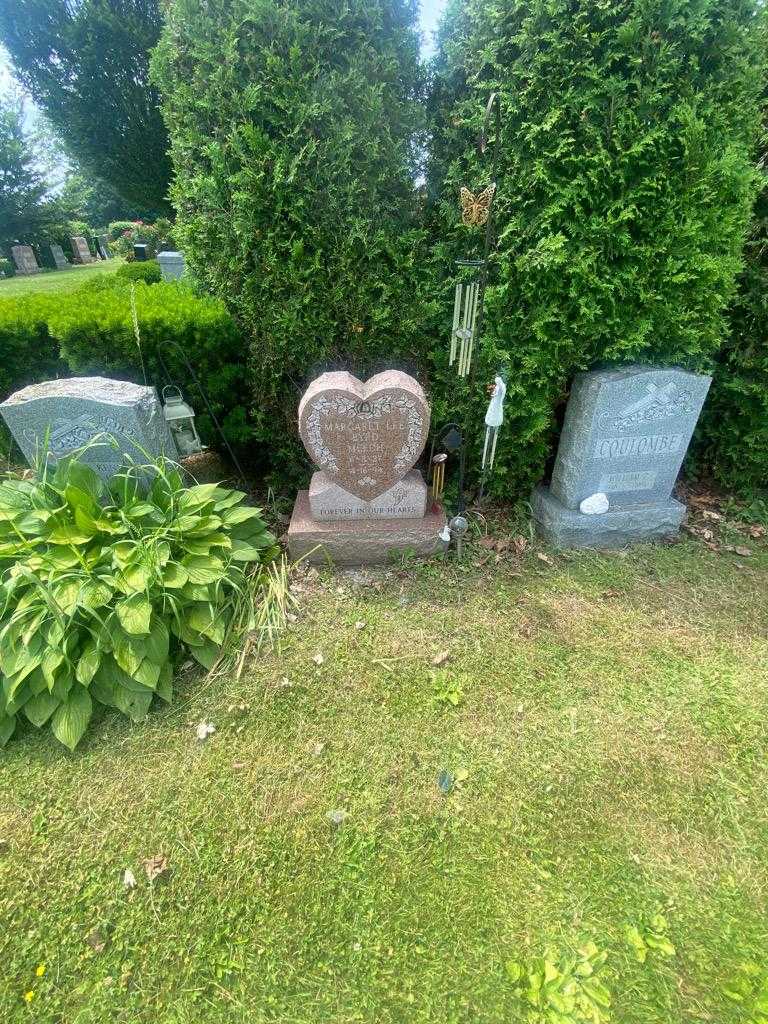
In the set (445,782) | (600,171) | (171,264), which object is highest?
(600,171)

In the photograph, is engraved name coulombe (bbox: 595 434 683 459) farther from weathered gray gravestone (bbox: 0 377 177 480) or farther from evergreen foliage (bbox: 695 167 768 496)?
weathered gray gravestone (bbox: 0 377 177 480)

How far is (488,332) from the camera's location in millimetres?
3275

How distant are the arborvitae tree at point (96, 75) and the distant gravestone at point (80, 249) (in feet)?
54.7

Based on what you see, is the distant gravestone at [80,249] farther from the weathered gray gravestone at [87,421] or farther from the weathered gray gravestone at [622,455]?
the weathered gray gravestone at [622,455]

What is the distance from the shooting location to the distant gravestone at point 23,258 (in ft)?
74.3

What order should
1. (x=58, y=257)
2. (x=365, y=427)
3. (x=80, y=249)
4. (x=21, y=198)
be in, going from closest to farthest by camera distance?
(x=365, y=427) < (x=21, y=198) < (x=58, y=257) < (x=80, y=249)

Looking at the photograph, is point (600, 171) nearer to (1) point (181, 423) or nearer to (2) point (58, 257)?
(1) point (181, 423)

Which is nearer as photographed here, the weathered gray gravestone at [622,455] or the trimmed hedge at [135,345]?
the weathered gray gravestone at [622,455]

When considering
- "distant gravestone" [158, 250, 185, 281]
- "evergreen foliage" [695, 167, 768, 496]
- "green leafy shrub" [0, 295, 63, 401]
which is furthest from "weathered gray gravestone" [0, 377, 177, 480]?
"distant gravestone" [158, 250, 185, 281]

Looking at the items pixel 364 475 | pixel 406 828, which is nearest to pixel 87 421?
pixel 364 475

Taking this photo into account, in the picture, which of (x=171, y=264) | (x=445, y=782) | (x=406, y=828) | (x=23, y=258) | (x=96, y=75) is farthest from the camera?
(x=23, y=258)

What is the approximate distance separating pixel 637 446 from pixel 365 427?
6.23ft

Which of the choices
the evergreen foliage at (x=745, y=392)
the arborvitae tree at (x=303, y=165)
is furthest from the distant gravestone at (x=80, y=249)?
the evergreen foliage at (x=745, y=392)

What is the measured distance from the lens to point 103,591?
96.6 inches
